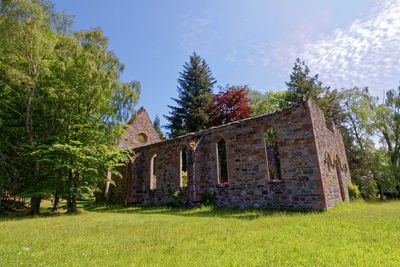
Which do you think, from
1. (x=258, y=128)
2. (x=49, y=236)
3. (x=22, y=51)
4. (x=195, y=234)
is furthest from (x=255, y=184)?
(x=22, y=51)

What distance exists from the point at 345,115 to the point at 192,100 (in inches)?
623

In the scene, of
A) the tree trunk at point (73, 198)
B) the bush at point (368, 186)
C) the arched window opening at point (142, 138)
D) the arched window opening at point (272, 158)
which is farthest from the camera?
the arched window opening at point (142, 138)

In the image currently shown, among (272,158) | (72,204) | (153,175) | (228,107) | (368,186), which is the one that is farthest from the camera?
(228,107)

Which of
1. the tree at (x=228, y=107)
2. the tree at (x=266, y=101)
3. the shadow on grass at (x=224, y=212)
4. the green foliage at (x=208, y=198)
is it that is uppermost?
the tree at (x=266, y=101)

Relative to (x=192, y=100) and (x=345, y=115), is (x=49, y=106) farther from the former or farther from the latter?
(x=345, y=115)

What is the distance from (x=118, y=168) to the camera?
18188 millimetres

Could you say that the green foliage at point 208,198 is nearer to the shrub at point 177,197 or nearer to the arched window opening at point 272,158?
the shrub at point 177,197

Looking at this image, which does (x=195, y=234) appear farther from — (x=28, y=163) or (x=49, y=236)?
(x=28, y=163)

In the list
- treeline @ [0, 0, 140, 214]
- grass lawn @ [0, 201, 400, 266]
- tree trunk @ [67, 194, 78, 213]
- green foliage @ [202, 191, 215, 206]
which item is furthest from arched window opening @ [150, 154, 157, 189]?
grass lawn @ [0, 201, 400, 266]

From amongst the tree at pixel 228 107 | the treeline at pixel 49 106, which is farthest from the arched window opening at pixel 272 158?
the treeline at pixel 49 106

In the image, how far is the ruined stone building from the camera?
9.28m

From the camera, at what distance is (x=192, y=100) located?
24703 mm

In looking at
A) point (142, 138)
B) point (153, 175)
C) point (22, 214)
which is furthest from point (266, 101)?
point (22, 214)

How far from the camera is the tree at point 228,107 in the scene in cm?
2192
